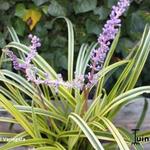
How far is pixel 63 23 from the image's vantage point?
2100mm

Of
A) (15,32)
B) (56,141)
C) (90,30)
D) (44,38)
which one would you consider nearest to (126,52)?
(90,30)

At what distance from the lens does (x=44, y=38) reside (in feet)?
6.88

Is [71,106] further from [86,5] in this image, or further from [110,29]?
[86,5]

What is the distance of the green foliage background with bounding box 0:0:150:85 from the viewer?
202cm

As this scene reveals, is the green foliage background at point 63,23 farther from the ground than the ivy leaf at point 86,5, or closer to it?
closer to it

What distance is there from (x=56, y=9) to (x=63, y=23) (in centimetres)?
11

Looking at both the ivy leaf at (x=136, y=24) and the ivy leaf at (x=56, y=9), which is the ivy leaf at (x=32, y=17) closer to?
the ivy leaf at (x=56, y=9)

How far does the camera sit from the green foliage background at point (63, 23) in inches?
79.4

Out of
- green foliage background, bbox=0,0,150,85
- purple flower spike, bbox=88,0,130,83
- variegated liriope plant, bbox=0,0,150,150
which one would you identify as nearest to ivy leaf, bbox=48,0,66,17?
green foliage background, bbox=0,0,150,85

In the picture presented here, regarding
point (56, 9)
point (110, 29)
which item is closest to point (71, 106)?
point (110, 29)

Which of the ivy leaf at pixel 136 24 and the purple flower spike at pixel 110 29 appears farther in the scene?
the ivy leaf at pixel 136 24

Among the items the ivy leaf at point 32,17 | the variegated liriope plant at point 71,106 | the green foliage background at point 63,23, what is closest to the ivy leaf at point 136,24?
the green foliage background at point 63,23

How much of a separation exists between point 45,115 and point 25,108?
0.24 feet

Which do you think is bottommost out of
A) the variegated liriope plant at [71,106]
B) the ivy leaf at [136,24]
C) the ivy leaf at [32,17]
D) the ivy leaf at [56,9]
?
the variegated liriope plant at [71,106]
